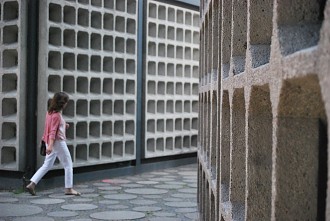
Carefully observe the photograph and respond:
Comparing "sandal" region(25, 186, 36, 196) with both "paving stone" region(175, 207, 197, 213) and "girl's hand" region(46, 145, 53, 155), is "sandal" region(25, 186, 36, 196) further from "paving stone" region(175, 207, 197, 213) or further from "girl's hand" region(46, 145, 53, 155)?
"paving stone" region(175, 207, 197, 213)

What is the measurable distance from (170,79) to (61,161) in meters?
2.03

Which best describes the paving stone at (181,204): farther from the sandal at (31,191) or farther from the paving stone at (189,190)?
the sandal at (31,191)

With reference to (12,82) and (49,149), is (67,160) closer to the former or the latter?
(49,149)

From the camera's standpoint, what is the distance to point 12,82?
4156 millimetres

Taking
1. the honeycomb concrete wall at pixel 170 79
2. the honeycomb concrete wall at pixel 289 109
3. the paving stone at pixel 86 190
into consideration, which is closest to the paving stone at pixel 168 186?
the paving stone at pixel 86 190

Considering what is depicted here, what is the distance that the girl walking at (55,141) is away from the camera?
12.3 ft

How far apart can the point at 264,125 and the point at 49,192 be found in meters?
3.39

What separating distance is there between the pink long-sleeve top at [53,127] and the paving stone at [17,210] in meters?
0.57

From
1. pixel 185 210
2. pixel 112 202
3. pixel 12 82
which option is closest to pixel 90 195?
pixel 112 202

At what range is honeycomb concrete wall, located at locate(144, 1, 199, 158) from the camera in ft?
17.4

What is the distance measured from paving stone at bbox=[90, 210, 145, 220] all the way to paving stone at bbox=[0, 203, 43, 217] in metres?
0.44

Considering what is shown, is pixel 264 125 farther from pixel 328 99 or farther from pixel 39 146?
pixel 39 146

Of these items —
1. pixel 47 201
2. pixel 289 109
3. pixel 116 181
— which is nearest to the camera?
pixel 289 109

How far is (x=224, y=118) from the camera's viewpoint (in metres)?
1.30
